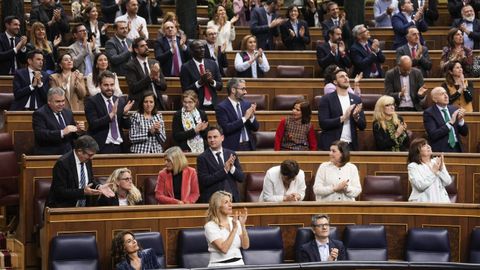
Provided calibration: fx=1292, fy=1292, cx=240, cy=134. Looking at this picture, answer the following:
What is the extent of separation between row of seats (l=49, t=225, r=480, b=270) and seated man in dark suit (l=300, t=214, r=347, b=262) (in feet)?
0.58

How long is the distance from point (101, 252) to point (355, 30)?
17.5 feet

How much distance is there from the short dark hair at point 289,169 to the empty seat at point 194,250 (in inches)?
40.7

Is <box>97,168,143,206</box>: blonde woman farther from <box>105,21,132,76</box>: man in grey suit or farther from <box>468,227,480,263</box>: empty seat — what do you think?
<box>105,21,132,76</box>: man in grey suit

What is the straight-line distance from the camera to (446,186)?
37.5 ft

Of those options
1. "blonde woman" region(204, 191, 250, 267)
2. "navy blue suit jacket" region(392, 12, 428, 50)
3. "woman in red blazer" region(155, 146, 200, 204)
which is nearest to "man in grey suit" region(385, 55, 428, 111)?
"navy blue suit jacket" region(392, 12, 428, 50)

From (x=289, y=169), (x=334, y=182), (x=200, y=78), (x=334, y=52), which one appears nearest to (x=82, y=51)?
(x=200, y=78)

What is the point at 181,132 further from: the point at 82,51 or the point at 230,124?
the point at 82,51

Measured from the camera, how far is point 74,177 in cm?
1017

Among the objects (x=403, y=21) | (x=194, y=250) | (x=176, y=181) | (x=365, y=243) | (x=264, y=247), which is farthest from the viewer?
(x=403, y=21)

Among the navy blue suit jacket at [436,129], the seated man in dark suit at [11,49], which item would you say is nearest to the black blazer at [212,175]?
the navy blue suit jacket at [436,129]

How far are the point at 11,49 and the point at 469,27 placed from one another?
5.40 metres

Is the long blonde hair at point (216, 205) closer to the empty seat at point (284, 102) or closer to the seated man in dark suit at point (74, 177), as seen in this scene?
the seated man in dark suit at point (74, 177)

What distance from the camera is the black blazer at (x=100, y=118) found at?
37.6 ft

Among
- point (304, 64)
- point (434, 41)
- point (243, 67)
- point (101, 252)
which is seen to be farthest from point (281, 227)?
point (434, 41)
